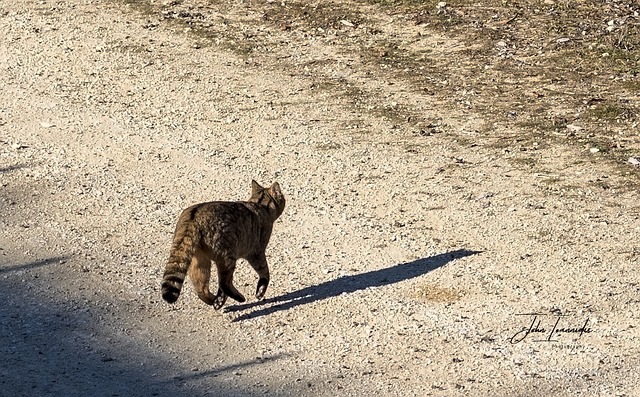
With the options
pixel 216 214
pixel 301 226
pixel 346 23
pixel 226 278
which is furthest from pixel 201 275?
pixel 346 23

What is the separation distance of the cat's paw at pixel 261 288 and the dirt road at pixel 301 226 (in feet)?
0.28

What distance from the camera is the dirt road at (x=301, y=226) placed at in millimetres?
8656

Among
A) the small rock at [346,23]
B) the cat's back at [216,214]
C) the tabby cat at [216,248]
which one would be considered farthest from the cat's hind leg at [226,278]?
the small rock at [346,23]

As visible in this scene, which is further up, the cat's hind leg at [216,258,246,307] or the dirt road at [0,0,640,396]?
the cat's hind leg at [216,258,246,307]

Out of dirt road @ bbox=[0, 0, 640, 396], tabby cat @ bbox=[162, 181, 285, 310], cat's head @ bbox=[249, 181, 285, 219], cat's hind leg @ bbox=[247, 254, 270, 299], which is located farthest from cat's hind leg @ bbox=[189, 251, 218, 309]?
cat's head @ bbox=[249, 181, 285, 219]

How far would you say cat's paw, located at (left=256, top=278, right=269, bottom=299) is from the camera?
969 centimetres

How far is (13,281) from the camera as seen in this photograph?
33.0ft

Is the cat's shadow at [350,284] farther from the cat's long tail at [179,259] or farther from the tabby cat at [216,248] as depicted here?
the cat's long tail at [179,259]

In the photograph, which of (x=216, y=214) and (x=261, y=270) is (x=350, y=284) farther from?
(x=216, y=214)

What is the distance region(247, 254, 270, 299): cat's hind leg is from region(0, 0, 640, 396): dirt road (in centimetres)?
11

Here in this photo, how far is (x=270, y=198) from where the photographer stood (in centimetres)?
1028

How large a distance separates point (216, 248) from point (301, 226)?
214 centimetres

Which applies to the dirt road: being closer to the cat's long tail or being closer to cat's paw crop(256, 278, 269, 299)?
cat's paw crop(256, 278, 269, 299)

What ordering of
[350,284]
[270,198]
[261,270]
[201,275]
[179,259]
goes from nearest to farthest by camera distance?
1. [179,259]
2. [201,275]
3. [261,270]
4. [350,284]
5. [270,198]
